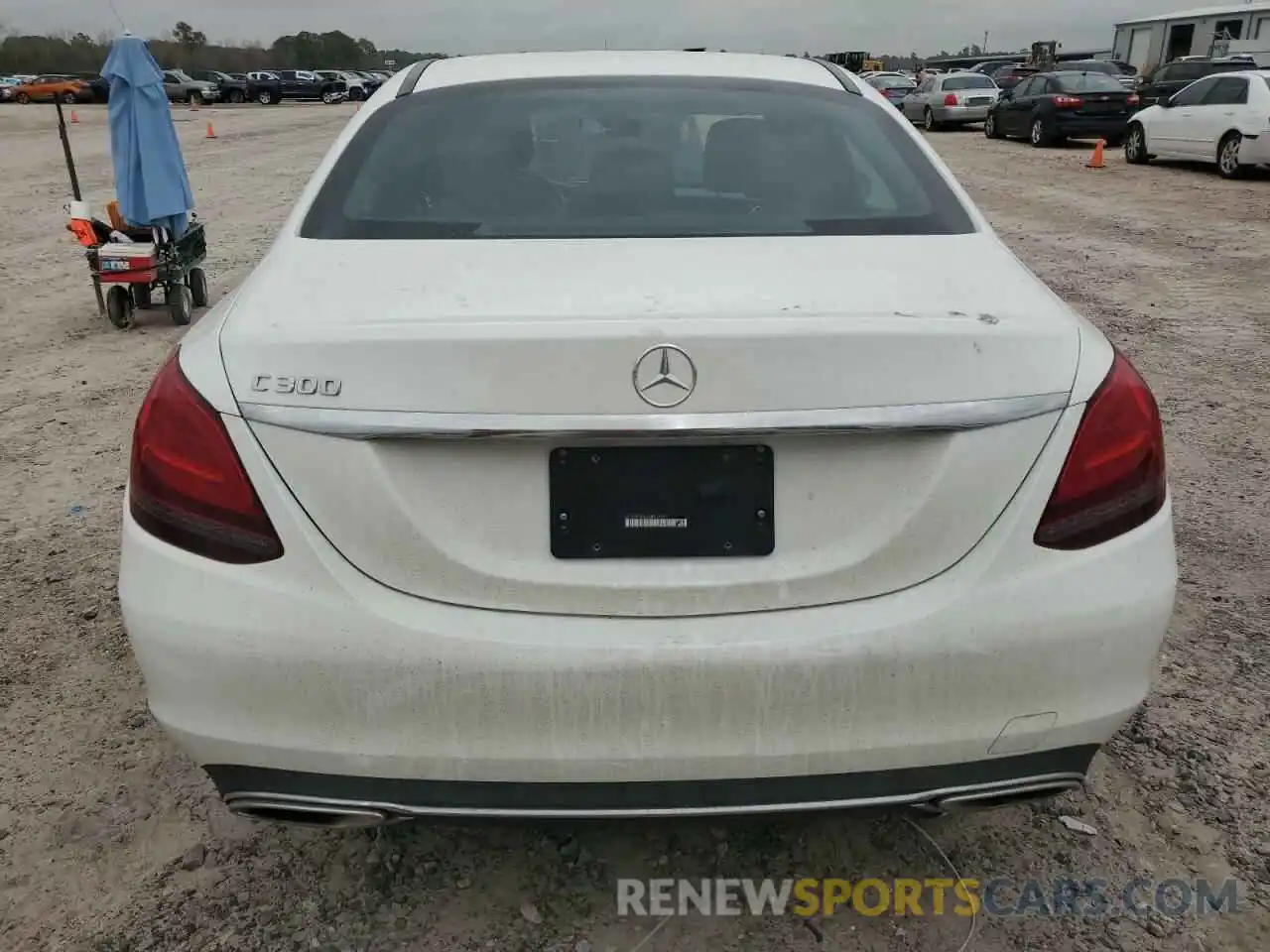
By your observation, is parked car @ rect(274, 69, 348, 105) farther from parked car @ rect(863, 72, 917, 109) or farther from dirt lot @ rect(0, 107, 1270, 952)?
dirt lot @ rect(0, 107, 1270, 952)

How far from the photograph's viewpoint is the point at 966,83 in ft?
95.8

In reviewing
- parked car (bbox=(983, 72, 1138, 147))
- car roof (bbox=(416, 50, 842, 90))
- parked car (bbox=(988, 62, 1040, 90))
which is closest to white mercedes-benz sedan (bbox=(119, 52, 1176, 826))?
car roof (bbox=(416, 50, 842, 90))

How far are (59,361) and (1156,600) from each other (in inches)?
267

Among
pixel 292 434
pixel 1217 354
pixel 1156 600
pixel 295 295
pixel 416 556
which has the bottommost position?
pixel 1217 354

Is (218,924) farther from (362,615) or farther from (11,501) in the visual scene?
(11,501)

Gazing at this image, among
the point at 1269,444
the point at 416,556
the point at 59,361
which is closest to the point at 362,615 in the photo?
the point at 416,556

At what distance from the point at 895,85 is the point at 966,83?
23.6 ft

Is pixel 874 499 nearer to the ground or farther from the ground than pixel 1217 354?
farther from the ground

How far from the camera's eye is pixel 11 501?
4586 millimetres

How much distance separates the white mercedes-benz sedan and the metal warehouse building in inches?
1848

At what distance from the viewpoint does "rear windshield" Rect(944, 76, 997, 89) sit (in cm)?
2909

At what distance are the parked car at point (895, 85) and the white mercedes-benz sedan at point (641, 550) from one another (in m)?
33.0

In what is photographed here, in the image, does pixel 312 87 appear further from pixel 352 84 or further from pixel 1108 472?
pixel 1108 472

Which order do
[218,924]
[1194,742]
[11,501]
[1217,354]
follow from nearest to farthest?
[218,924], [1194,742], [11,501], [1217,354]
